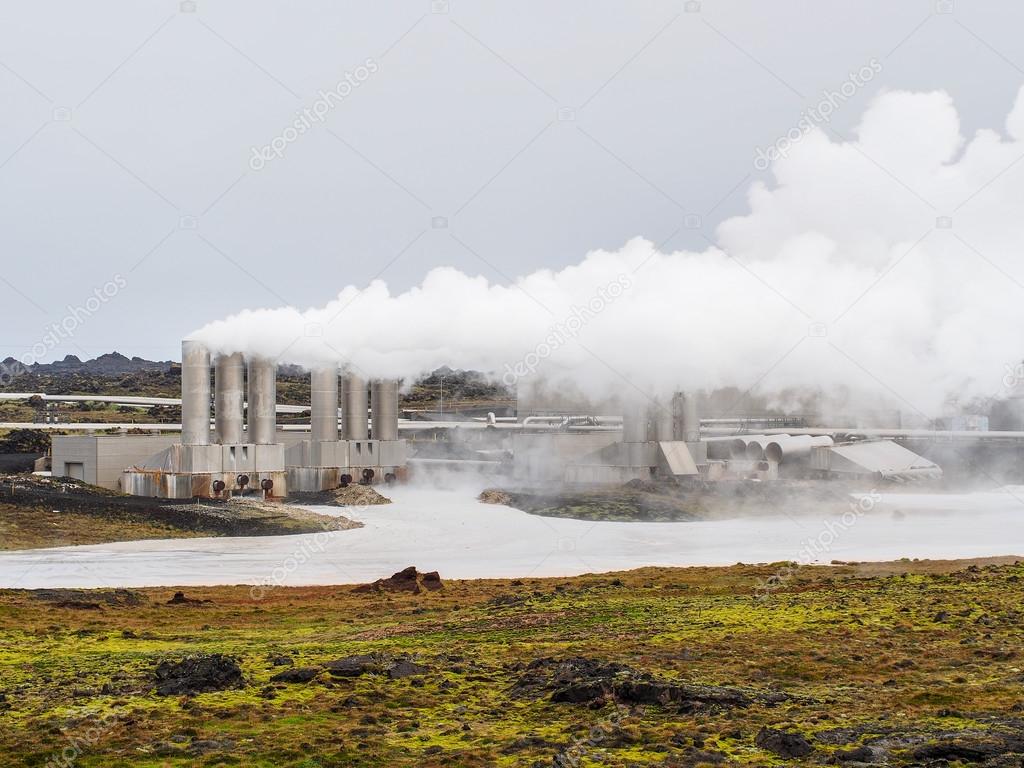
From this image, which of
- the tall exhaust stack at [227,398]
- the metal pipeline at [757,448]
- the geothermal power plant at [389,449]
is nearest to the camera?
the geothermal power plant at [389,449]

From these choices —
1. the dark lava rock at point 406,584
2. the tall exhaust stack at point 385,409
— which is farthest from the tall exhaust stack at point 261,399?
the dark lava rock at point 406,584

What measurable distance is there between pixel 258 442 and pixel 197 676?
72873 mm

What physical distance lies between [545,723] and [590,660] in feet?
17.3

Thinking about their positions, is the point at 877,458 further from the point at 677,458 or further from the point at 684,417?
the point at 677,458

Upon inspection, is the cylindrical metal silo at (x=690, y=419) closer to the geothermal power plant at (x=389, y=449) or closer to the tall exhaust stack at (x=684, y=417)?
the tall exhaust stack at (x=684, y=417)

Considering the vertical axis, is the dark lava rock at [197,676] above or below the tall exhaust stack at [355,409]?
below

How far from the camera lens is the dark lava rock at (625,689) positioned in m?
22.2

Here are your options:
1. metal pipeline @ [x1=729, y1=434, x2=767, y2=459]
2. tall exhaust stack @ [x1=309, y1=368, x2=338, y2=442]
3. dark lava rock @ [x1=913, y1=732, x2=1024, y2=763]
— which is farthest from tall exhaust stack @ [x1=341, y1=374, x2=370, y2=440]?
dark lava rock @ [x1=913, y1=732, x2=1024, y2=763]

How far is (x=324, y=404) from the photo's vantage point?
336 feet

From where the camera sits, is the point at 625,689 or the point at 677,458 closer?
the point at 625,689

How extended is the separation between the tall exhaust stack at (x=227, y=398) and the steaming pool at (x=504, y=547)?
42.9ft

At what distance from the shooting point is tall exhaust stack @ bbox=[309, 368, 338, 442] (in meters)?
101

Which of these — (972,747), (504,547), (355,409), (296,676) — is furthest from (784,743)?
(355,409)

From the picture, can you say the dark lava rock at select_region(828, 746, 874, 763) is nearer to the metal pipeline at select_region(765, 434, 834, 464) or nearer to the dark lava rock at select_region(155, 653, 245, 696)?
the dark lava rock at select_region(155, 653, 245, 696)
